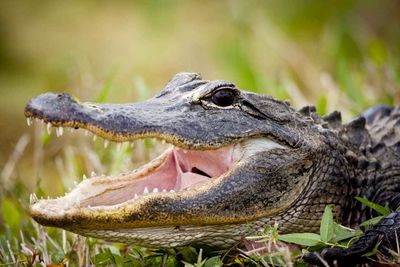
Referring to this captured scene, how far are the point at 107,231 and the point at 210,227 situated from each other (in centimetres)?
50

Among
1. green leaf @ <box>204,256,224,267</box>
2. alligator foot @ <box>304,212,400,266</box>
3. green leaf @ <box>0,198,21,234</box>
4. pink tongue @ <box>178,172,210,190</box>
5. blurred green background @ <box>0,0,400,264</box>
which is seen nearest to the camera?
alligator foot @ <box>304,212,400,266</box>

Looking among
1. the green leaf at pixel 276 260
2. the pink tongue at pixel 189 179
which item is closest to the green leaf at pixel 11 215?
the pink tongue at pixel 189 179

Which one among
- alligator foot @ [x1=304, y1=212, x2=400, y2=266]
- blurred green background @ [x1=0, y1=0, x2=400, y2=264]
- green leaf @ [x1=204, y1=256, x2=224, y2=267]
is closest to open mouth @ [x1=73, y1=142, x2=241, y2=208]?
green leaf @ [x1=204, y1=256, x2=224, y2=267]

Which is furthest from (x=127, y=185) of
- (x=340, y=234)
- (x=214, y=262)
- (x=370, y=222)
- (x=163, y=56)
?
(x=163, y=56)

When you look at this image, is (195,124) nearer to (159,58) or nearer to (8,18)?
(159,58)

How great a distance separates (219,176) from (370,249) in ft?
2.60

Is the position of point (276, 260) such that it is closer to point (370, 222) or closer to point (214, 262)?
point (214, 262)

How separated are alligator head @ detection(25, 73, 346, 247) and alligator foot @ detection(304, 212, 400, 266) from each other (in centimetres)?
46

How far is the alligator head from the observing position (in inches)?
130

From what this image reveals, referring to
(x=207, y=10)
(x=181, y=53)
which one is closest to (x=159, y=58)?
(x=181, y=53)

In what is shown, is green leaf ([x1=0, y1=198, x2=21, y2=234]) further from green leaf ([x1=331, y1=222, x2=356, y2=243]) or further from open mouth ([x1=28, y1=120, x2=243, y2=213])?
green leaf ([x1=331, y1=222, x2=356, y2=243])

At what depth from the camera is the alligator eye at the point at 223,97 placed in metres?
3.78

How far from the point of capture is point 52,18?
13297 millimetres

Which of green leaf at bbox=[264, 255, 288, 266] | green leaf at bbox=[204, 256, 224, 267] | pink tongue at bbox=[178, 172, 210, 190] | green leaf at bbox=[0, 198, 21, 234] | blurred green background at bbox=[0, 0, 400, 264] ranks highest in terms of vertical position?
blurred green background at bbox=[0, 0, 400, 264]
